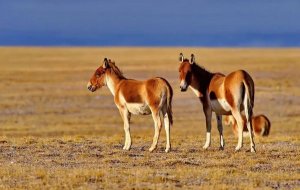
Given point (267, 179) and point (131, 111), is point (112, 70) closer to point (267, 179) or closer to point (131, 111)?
point (131, 111)

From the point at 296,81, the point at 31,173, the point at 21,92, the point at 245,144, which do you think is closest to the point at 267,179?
the point at 31,173

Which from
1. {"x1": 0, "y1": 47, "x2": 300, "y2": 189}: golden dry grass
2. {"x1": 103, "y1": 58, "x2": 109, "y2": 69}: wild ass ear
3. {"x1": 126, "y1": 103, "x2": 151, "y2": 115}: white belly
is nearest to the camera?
{"x1": 0, "y1": 47, "x2": 300, "y2": 189}: golden dry grass

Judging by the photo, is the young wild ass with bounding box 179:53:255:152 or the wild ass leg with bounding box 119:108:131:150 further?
the wild ass leg with bounding box 119:108:131:150

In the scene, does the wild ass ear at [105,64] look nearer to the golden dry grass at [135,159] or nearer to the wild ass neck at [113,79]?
the wild ass neck at [113,79]

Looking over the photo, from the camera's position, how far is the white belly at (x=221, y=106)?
57.6 ft

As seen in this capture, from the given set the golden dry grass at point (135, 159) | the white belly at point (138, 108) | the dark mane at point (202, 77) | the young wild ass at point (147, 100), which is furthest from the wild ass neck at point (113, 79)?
the dark mane at point (202, 77)

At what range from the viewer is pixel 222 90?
17547mm

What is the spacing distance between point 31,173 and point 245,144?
722cm

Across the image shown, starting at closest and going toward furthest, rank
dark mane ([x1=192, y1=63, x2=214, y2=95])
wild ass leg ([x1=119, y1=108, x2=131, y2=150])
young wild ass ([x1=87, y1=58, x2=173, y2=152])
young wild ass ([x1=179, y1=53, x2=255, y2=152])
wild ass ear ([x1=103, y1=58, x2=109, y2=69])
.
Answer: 1. young wild ass ([x1=179, y1=53, x2=255, y2=152])
2. young wild ass ([x1=87, y1=58, x2=173, y2=152])
3. wild ass leg ([x1=119, y1=108, x2=131, y2=150])
4. dark mane ([x1=192, y1=63, x2=214, y2=95])
5. wild ass ear ([x1=103, y1=58, x2=109, y2=69])

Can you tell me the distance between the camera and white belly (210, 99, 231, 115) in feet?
57.6

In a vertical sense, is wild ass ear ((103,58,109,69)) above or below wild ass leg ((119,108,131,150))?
above

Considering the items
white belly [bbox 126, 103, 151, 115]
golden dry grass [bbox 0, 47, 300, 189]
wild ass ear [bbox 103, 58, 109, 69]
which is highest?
wild ass ear [bbox 103, 58, 109, 69]

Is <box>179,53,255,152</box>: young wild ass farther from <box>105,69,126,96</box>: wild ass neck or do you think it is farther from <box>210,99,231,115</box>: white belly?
<box>105,69,126,96</box>: wild ass neck

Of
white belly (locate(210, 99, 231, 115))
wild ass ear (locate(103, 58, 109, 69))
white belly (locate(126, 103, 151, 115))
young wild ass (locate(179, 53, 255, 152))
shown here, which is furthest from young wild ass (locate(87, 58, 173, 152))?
white belly (locate(210, 99, 231, 115))
